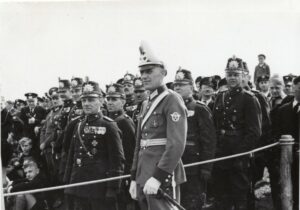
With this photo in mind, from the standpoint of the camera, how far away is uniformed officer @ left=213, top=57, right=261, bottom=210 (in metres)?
4.02

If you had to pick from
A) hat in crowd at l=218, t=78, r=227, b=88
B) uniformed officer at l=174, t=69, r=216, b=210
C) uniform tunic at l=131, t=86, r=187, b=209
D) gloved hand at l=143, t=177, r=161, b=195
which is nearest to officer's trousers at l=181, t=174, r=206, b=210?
uniformed officer at l=174, t=69, r=216, b=210

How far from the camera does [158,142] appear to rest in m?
3.09

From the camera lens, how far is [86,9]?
3850mm

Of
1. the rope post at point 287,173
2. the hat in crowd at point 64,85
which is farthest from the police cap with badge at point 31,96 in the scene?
the rope post at point 287,173

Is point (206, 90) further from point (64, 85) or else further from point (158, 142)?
point (158, 142)

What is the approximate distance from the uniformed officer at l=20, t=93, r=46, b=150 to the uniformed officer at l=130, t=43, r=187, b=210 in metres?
3.04

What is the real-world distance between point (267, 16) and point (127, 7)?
1.00 metres

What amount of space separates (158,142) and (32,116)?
12.2 ft

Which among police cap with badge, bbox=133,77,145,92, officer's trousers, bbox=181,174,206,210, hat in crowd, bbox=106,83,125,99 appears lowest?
officer's trousers, bbox=181,174,206,210

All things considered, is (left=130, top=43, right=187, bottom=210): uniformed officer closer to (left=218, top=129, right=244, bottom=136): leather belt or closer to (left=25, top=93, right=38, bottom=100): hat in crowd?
(left=218, top=129, right=244, bottom=136): leather belt

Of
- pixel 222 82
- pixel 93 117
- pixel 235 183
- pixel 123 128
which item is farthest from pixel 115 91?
pixel 235 183

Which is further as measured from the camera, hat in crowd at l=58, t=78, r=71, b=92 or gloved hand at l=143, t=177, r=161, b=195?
hat in crowd at l=58, t=78, r=71, b=92

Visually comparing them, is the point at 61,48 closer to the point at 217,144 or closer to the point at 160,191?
the point at 217,144

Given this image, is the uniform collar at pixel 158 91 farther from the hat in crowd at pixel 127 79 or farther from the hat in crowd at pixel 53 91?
the hat in crowd at pixel 53 91
